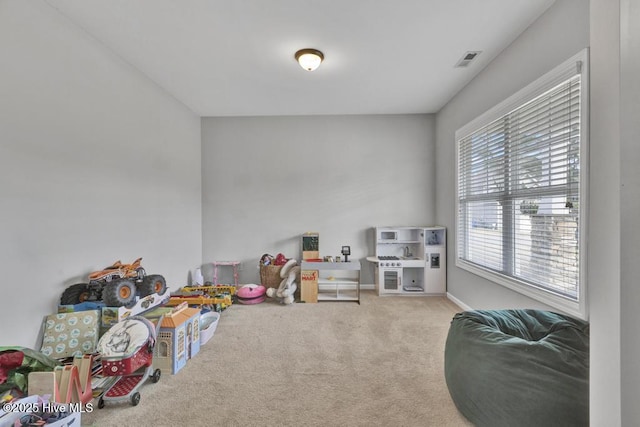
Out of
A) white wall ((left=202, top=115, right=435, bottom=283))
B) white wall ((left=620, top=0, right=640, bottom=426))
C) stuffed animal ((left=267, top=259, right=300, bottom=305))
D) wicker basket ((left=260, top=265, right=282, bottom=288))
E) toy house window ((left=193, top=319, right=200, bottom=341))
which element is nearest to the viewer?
white wall ((left=620, top=0, right=640, bottom=426))

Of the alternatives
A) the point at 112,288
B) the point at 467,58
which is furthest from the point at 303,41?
the point at 112,288

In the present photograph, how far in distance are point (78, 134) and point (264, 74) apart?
1.79m

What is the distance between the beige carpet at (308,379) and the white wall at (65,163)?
1086 mm

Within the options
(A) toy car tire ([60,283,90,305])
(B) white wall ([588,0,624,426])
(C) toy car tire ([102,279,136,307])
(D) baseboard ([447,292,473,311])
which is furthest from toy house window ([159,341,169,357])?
(D) baseboard ([447,292,473,311])

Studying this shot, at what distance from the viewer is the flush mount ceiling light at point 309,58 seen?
236 cm

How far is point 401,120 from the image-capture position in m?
3.95

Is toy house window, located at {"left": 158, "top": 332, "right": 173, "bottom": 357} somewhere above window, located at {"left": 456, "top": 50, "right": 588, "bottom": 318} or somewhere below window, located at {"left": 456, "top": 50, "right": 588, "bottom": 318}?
below

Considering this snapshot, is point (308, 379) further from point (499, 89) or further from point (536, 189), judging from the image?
point (499, 89)

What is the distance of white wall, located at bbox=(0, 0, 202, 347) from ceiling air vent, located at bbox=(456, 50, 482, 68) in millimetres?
3404

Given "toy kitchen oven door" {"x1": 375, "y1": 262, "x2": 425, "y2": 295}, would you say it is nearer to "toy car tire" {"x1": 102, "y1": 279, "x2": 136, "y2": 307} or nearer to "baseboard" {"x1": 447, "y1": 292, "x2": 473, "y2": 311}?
"baseboard" {"x1": 447, "y1": 292, "x2": 473, "y2": 311}

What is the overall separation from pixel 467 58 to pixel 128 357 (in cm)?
375

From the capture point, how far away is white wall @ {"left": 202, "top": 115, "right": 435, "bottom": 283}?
156 inches

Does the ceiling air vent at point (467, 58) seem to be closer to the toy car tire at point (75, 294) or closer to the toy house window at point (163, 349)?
the toy house window at point (163, 349)

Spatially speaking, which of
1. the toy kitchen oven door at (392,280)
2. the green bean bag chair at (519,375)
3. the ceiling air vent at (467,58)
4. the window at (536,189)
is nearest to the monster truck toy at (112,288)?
the green bean bag chair at (519,375)
